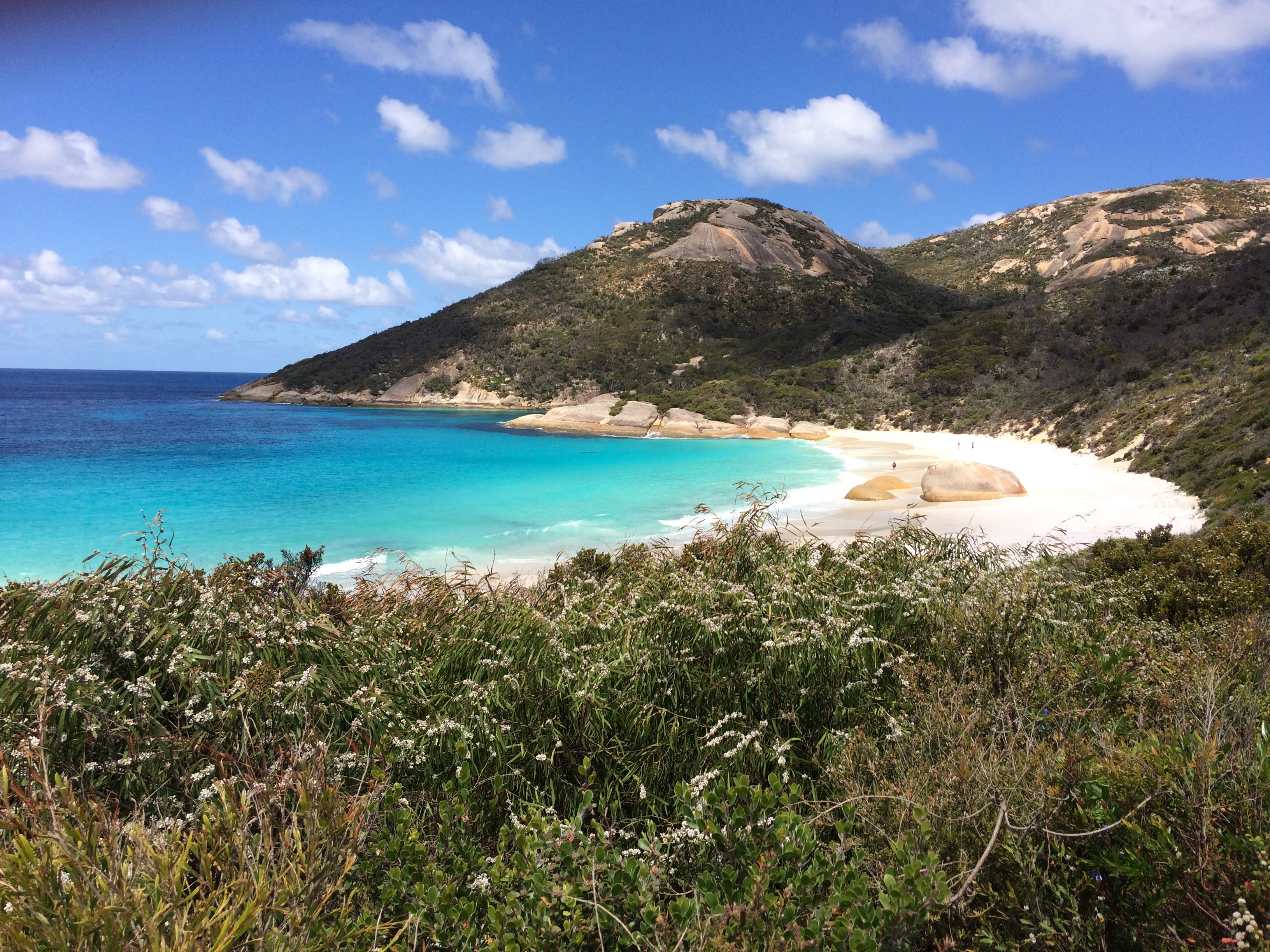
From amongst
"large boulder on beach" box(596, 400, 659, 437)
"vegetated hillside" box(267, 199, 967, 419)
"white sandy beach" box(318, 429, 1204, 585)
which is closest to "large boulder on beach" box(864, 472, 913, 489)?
"white sandy beach" box(318, 429, 1204, 585)

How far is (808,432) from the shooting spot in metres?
41.8

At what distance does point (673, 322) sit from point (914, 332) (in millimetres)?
24308

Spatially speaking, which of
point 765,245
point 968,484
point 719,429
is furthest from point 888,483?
point 765,245

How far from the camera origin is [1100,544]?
9086mm

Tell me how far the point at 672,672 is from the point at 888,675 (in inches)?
48.3

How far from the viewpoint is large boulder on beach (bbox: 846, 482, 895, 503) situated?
19.7 m

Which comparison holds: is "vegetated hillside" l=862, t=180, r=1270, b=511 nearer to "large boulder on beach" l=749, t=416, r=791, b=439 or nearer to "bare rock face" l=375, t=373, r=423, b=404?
"large boulder on beach" l=749, t=416, r=791, b=439

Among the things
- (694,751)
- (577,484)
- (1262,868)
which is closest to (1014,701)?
(1262,868)

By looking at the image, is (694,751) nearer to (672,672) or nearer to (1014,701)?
(672,672)

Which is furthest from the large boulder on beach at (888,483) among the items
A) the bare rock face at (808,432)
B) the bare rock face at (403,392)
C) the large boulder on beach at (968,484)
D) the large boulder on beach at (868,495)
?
the bare rock face at (403,392)

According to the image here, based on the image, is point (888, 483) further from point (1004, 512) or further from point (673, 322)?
point (673, 322)

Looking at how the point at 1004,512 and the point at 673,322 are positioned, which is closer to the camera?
the point at 1004,512

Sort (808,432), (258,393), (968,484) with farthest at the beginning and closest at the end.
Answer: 1. (258,393)
2. (808,432)
3. (968,484)

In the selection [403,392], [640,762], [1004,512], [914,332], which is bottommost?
[1004,512]
